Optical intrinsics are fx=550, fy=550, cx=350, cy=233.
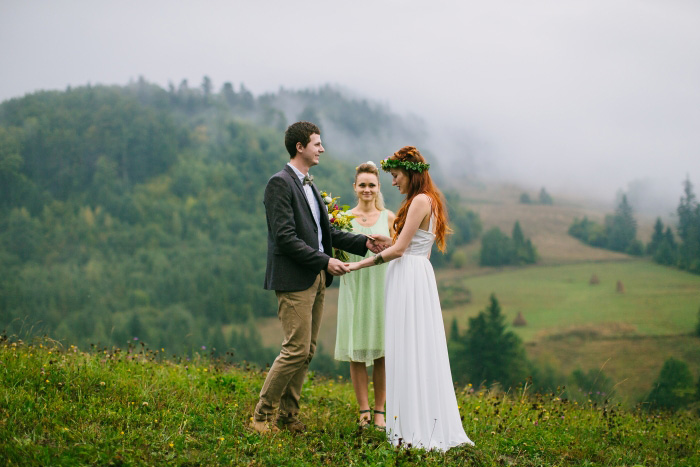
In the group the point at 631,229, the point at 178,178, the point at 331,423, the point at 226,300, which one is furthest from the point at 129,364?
the point at 178,178

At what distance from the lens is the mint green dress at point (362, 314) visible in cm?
582

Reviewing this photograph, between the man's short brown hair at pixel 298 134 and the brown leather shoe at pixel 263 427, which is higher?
the man's short brown hair at pixel 298 134

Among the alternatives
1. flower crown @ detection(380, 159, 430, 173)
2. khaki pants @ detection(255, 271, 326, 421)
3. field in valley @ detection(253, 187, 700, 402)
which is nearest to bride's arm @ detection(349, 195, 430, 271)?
flower crown @ detection(380, 159, 430, 173)

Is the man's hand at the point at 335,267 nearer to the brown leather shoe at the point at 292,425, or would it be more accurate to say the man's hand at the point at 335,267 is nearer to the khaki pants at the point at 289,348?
the khaki pants at the point at 289,348

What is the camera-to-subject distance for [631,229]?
296 feet

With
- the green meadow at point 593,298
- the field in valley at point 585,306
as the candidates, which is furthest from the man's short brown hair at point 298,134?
the green meadow at point 593,298

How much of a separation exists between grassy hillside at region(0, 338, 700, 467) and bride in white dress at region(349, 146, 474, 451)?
0.83 feet

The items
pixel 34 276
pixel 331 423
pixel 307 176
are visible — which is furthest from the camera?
pixel 34 276

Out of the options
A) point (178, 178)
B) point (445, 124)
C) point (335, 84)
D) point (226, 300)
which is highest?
point (335, 84)

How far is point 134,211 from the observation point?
99438 millimetres

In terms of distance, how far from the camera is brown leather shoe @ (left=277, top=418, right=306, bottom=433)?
5111 mm

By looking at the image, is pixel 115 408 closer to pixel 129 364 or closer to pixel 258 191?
pixel 129 364

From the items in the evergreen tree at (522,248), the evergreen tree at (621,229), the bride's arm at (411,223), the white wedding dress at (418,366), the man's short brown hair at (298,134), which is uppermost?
the man's short brown hair at (298,134)

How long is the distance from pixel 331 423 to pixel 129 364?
2.50 metres
